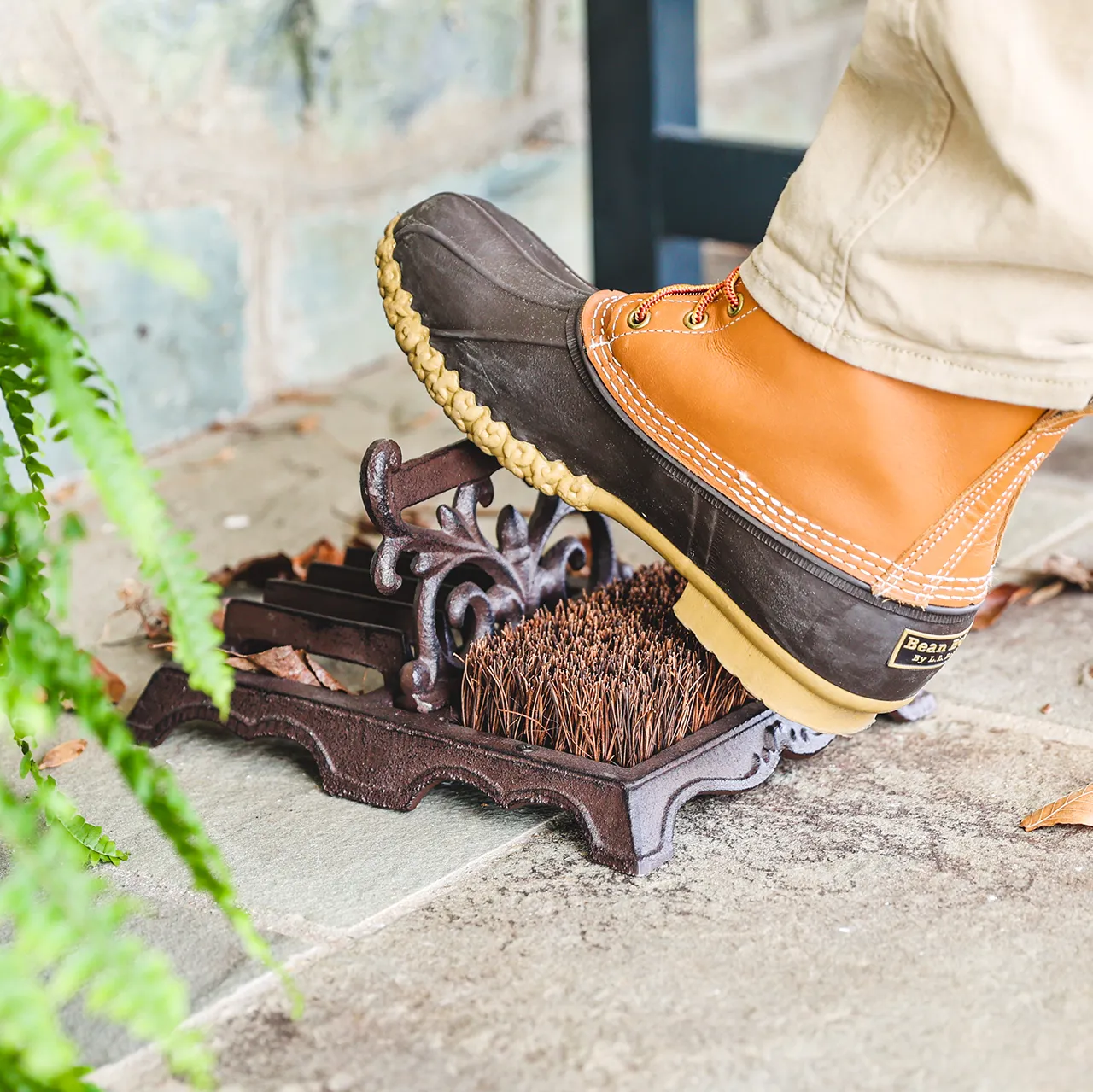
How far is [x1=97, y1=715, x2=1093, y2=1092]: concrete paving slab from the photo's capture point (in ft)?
2.81

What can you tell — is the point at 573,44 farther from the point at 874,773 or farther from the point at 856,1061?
the point at 856,1061

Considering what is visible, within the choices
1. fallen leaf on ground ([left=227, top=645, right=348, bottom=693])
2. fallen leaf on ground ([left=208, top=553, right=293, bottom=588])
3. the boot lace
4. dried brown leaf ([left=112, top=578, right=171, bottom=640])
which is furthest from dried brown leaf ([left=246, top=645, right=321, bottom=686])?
the boot lace

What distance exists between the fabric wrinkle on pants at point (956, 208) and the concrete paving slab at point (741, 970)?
383 millimetres

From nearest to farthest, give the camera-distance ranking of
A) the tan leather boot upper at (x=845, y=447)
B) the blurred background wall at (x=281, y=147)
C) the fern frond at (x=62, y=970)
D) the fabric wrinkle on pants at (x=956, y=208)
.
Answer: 1. the fern frond at (x=62, y=970)
2. the fabric wrinkle on pants at (x=956, y=208)
3. the tan leather boot upper at (x=845, y=447)
4. the blurred background wall at (x=281, y=147)

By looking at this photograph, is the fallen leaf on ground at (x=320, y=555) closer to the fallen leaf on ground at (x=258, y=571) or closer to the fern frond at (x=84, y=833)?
the fallen leaf on ground at (x=258, y=571)

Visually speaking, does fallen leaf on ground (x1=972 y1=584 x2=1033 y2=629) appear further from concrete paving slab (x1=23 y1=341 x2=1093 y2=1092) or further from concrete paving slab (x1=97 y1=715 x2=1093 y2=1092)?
concrete paving slab (x1=97 y1=715 x2=1093 y2=1092)

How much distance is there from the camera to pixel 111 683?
1.50m

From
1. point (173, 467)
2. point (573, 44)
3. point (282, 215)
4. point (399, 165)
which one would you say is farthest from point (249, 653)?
point (573, 44)

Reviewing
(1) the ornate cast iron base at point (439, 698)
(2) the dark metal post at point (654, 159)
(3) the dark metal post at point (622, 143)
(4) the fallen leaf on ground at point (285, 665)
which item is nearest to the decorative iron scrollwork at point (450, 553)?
(1) the ornate cast iron base at point (439, 698)

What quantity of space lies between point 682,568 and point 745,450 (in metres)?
0.13

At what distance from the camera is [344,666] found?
1572mm

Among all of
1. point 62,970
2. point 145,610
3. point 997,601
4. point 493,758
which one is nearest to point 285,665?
point 493,758

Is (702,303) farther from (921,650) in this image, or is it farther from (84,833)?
(84,833)

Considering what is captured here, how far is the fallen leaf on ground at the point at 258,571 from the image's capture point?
1747mm
